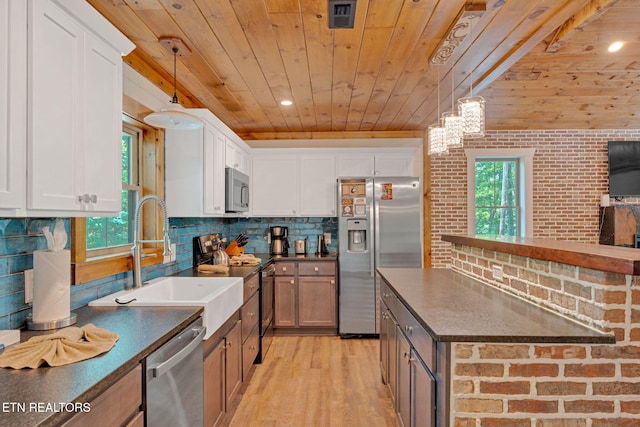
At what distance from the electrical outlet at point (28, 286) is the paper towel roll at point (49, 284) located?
130 millimetres

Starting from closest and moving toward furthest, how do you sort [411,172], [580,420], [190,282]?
[580,420], [190,282], [411,172]

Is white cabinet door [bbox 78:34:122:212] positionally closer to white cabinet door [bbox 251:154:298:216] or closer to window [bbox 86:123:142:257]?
window [bbox 86:123:142:257]

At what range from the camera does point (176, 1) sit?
188 cm

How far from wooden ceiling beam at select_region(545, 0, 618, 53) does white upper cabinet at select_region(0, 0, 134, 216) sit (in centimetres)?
250

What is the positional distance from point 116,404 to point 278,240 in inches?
139

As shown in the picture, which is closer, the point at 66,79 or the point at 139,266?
the point at 66,79

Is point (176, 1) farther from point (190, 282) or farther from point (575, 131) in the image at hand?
point (575, 131)

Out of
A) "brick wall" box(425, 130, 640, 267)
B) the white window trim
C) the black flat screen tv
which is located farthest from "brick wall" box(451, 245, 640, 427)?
the black flat screen tv

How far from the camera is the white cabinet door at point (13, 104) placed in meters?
1.15

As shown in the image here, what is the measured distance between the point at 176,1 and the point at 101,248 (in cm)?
149

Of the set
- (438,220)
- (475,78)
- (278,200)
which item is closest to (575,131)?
(438,220)

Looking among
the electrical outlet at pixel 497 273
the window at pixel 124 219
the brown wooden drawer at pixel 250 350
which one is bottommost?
the brown wooden drawer at pixel 250 350

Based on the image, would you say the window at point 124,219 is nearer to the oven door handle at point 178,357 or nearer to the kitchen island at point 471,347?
the oven door handle at point 178,357

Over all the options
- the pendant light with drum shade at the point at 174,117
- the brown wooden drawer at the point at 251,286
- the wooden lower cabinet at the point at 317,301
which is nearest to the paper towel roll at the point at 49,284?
the pendant light with drum shade at the point at 174,117
